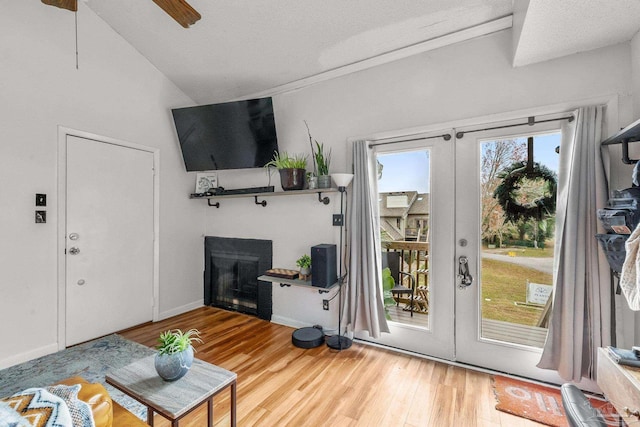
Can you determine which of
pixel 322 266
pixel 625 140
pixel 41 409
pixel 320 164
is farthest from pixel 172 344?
pixel 625 140

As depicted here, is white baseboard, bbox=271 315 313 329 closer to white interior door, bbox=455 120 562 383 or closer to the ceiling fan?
white interior door, bbox=455 120 562 383

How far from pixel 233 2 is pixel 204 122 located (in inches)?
49.6

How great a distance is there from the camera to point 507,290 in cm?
215

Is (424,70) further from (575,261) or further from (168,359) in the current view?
(168,359)

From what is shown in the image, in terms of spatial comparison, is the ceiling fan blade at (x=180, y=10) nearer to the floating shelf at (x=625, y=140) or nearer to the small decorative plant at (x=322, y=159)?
the small decorative plant at (x=322, y=159)

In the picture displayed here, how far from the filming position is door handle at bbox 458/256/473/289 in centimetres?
223

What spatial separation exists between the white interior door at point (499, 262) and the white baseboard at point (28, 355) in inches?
133

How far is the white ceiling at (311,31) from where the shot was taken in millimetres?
1652

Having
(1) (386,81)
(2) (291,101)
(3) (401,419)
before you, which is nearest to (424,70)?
(1) (386,81)

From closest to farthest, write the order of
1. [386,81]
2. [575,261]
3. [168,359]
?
[168,359]
[575,261]
[386,81]

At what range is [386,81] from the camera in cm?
255

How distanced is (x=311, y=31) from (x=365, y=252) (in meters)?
1.93

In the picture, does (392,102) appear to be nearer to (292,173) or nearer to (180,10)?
(292,173)

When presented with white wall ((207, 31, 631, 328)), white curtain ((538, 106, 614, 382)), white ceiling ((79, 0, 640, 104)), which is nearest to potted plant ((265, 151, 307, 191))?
white wall ((207, 31, 631, 328))
